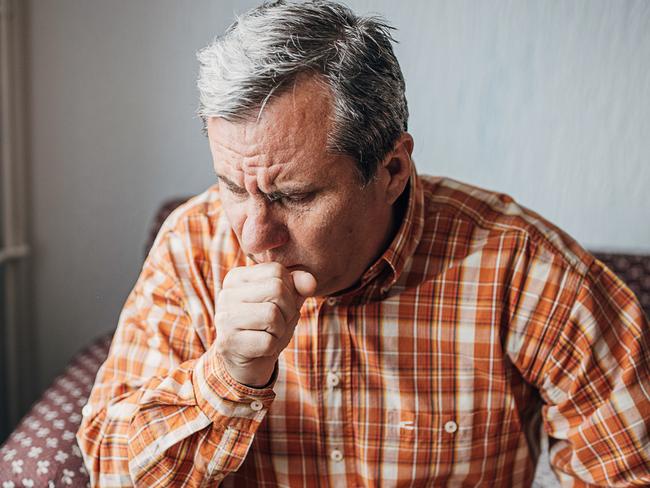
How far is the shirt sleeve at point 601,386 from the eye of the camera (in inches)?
44.1

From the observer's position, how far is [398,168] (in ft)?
3.58

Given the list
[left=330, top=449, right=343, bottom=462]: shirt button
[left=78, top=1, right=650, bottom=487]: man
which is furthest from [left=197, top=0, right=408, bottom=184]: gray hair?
[left=330, top=449, right=343, bottom=462]: shirt button

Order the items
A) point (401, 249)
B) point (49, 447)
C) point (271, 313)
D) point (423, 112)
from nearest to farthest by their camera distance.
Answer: point (271, 313) → point (401, 249) → point (49, 447) → point (423, 112)

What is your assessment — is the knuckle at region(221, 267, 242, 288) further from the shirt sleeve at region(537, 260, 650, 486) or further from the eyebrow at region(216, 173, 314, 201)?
the shirt sleeve at region(537, 260, 650, 486)

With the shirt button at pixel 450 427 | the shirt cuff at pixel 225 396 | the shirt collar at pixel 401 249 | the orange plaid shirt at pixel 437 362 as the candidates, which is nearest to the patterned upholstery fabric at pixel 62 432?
the orange plaid shirt at pixel 437 362

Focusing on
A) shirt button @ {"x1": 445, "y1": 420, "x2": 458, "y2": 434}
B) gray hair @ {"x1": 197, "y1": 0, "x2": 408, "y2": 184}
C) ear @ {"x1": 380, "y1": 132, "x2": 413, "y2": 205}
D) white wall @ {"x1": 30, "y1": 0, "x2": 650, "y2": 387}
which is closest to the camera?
gray hair @ {"x1": 197, "y1": 0, "x2": 408, "y2": 184}

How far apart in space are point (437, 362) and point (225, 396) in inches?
13.6

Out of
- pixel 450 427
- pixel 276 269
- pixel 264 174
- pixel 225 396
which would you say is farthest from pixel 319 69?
pixel 450 427

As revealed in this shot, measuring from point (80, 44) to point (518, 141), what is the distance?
1.12 m

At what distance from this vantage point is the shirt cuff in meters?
1.00

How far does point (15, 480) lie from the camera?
47.6 inches

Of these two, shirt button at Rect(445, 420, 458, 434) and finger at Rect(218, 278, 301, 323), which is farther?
shirt button at Rect(445, 420, 458, 434)

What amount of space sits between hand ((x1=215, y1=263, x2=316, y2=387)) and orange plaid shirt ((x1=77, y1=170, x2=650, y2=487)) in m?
0.17

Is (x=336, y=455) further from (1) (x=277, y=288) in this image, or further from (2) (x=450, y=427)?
(1) (x=277, y=288)
